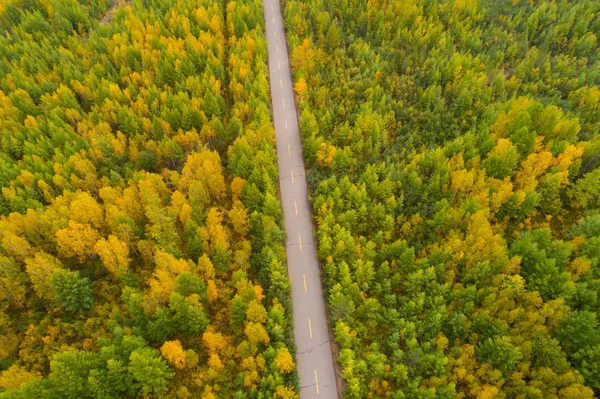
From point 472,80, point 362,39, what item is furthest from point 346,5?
point 472,80

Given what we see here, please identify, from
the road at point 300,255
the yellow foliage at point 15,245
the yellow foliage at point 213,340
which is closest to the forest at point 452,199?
the road at point 300,255

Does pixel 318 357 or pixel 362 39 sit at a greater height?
pixel 362 39

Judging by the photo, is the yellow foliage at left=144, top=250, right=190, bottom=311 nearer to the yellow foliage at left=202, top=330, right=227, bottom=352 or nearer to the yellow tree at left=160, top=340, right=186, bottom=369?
the yellow tree at left=160, top=340, right=186, bottom=369

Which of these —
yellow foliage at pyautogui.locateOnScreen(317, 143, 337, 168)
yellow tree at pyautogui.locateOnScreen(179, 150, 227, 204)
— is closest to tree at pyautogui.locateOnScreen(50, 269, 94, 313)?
yellow tree at pyautogui.locateOnScreen(179, 150, 227, 204)

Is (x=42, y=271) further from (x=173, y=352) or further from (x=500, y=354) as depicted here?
(x=500, y=354)

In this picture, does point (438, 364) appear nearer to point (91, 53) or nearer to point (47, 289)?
point (47, 289)

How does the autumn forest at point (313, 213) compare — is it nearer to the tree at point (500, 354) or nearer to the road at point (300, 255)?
the tree at point (500, 354)
